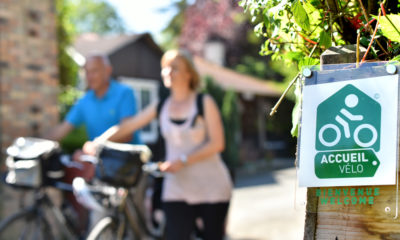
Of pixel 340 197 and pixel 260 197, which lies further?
pixel 260 197

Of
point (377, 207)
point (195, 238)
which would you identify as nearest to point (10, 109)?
point (195, 238)

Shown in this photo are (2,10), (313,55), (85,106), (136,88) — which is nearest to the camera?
(313,55)

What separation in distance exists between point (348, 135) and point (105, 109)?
3.13m

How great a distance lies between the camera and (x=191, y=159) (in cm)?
352

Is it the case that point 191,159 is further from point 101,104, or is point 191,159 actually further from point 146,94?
point 146,94

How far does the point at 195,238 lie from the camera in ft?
12.7

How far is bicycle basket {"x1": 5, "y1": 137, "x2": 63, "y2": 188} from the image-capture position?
13.2 ft

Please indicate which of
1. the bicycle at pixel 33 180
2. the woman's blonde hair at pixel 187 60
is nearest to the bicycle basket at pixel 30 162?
the bicycle at pixel 33 180

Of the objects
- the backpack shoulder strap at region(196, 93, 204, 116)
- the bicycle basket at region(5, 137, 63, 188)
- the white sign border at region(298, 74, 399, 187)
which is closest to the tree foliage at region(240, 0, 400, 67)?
the white sign border at region(298, 74, 399, 187)

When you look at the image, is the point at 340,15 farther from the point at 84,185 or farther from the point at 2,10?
the point at 2,10

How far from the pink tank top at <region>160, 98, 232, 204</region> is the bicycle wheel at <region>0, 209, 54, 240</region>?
108cm

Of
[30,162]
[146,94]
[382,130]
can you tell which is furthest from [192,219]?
[146,94]

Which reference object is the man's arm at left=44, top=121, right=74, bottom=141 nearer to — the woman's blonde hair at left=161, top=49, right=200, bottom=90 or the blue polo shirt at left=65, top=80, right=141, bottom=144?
the blue polo shirt at left=65, top=80, right=141, bottom=144

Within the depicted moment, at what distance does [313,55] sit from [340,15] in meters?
0.19
